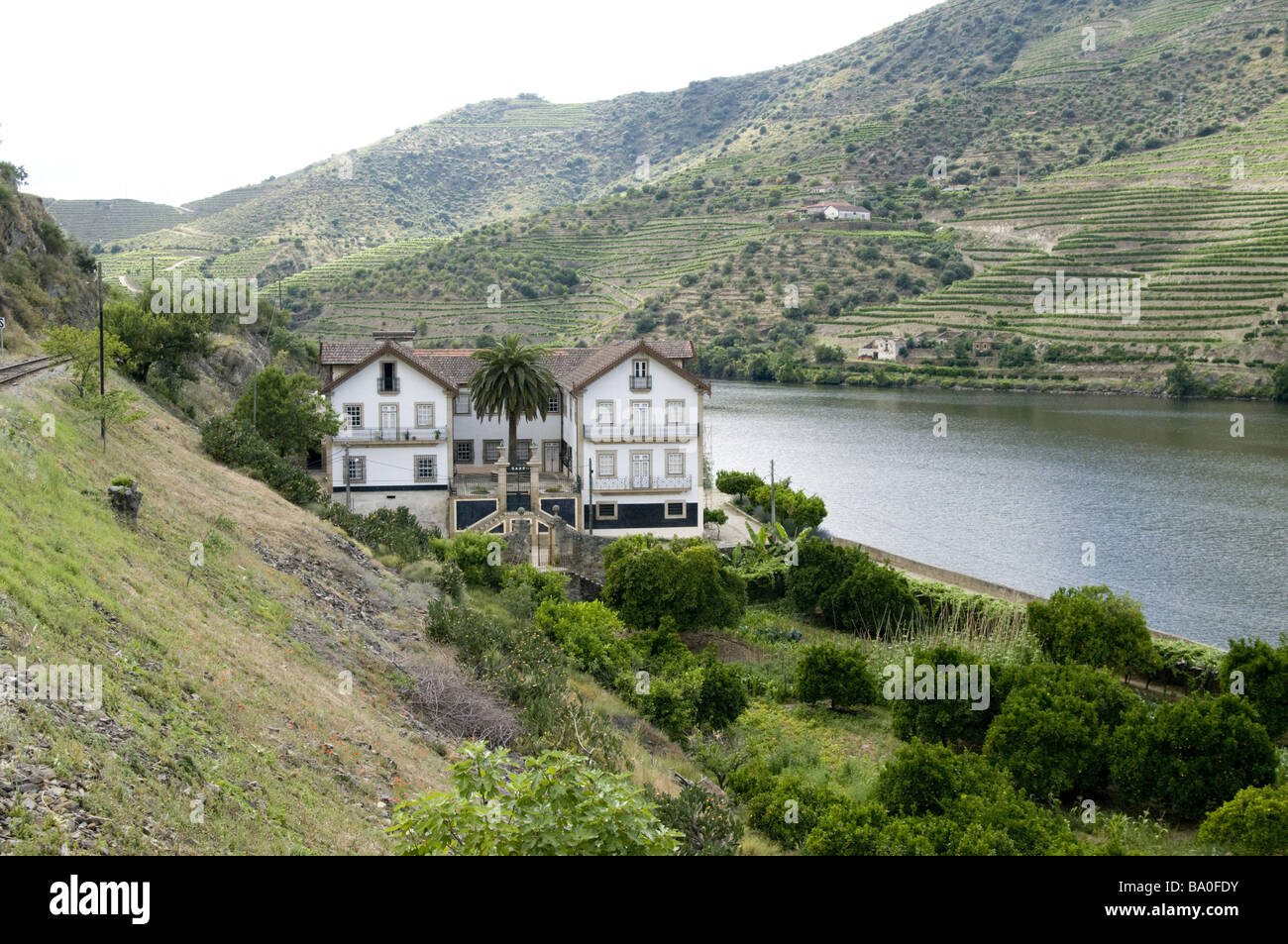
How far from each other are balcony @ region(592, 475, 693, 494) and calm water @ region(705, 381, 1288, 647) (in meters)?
11.8

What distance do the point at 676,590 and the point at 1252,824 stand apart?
16.6 meters

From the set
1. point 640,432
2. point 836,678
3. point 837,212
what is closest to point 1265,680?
point 836,678

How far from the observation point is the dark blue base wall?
135ft

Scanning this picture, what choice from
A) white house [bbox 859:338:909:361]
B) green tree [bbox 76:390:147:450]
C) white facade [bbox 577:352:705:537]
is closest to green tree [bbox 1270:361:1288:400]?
white house [bbox 859:338:909:361]

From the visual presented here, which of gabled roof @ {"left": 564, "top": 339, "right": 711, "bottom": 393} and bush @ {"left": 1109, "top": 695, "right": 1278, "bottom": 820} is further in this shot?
gabled roof @ {"left": 564, "top": 339, "right": 711, "bottom": 393}

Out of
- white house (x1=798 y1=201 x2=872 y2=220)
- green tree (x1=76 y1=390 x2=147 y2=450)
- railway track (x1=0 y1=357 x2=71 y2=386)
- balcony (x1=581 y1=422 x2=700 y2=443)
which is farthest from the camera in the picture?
white house (x1=798 y1=201 x2=872 y2=220)

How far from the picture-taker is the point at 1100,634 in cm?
2603

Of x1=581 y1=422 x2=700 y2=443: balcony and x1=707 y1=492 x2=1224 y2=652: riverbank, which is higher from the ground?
x1=581 y1=422 x2=700 y2=443: balcony

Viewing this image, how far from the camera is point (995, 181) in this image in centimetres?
15062

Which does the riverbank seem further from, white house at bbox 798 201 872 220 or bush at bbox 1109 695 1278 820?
white house at bbox 798 201 872 220

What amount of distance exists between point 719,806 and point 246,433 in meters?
22.1

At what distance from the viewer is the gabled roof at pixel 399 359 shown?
40438 millimetres
